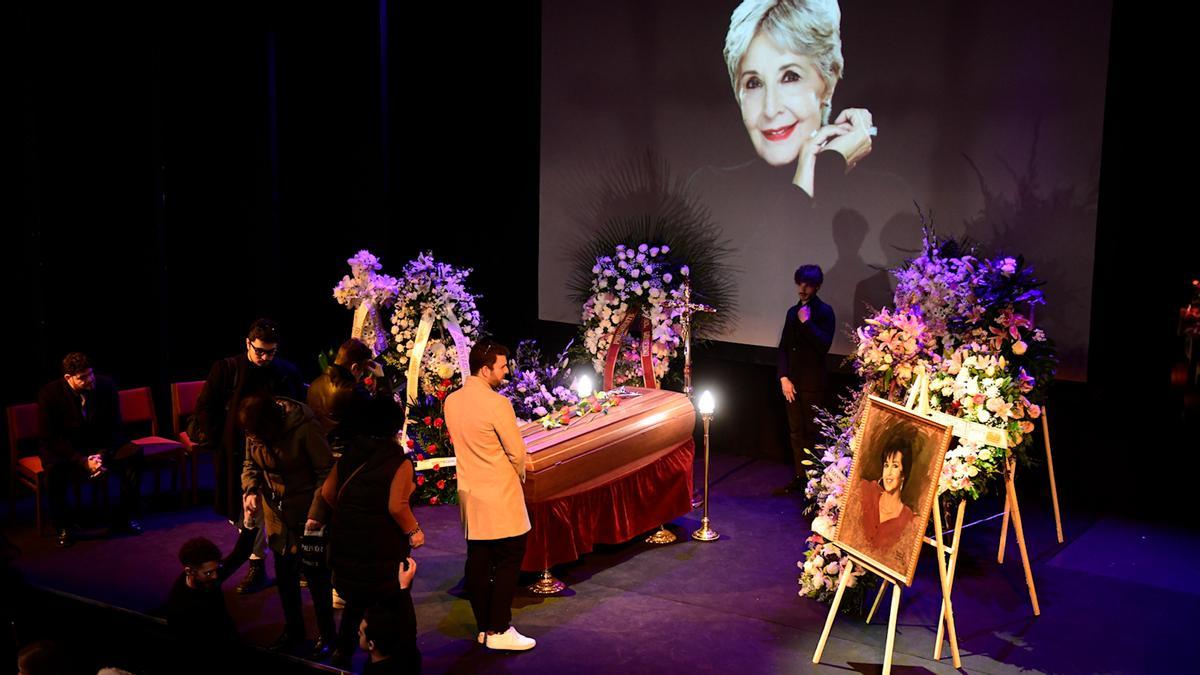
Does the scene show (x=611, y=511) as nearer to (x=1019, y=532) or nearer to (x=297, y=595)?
(x=297, y=595)

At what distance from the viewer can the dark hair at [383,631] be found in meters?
3.39

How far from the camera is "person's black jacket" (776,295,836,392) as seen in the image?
271 inches

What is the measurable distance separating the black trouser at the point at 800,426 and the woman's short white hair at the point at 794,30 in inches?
89.8

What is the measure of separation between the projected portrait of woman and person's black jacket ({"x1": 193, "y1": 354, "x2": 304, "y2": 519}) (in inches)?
159

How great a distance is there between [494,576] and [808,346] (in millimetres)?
3051

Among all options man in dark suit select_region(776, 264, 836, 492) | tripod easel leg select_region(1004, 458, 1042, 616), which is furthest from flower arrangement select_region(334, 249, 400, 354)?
tripod easel leg select_region(1004, 458, 1042, 616)

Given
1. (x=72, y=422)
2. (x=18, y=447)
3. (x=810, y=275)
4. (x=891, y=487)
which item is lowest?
(x=18, y=447)

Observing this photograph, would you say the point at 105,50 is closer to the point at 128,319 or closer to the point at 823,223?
the point at 128,319

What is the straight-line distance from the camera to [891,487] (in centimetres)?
431

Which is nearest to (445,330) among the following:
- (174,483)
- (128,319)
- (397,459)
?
(174,483)

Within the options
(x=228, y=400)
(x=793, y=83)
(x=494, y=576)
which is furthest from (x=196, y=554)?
(x=793, y=83)

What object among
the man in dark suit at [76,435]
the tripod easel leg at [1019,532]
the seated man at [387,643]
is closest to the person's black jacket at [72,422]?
the man in dark suit at [76,435]

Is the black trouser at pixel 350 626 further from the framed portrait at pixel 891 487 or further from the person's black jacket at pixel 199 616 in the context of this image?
the framed portrait at pixel 891 487

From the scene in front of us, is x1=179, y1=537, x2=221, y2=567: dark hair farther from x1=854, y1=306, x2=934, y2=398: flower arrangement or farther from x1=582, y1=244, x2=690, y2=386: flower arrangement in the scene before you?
x1=582, y1=244, x2=690, y2=386: flower arrangement
